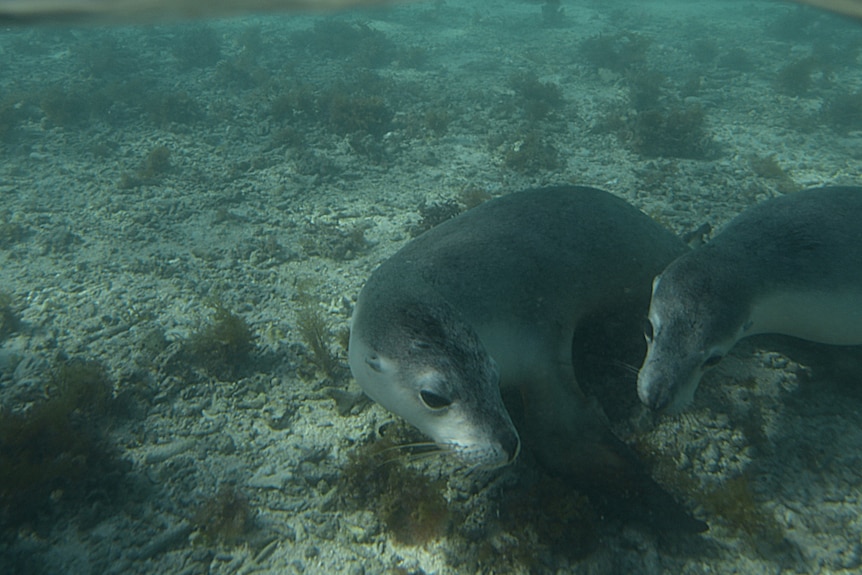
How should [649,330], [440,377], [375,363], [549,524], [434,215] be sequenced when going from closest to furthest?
[440,377] → [549,524] → [375,363] → [649,330] → [434,215]

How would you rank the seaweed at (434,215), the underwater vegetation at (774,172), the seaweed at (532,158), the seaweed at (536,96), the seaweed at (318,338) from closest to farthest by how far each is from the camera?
the seaweed at (318,338)
the seaweed at (434,215)
the underwater vegetation at (774,172)
the seaweed at (532,158)
the seaweed at (536,96)

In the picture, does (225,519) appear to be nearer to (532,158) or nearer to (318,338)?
(318,338)

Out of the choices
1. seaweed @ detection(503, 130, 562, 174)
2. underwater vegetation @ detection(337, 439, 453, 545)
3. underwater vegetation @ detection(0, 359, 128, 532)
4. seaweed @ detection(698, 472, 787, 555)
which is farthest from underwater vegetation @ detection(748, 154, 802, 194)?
underwater vegetation @ detection(0, 359, 128, 532)

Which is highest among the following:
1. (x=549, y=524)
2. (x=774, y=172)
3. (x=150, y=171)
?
(x=549, y=524)

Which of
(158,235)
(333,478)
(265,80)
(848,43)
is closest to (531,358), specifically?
(333,478)

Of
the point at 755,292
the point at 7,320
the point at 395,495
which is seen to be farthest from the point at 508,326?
the point at 7,320

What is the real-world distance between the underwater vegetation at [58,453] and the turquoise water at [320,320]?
0.02 meters

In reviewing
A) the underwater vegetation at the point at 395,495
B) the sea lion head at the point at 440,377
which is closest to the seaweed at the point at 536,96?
the sea lion head at the point at 440,377

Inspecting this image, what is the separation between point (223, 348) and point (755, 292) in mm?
4092

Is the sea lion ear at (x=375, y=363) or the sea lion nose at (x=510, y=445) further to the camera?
the sea lion ear at (x=375, y=363)

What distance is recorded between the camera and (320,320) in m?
4.50

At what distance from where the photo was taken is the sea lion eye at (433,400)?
2.47 metres

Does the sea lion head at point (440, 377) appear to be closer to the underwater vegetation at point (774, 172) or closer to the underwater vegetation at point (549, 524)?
the underwater vegetation at point (549, 524)

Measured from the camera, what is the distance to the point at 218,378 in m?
3.94
